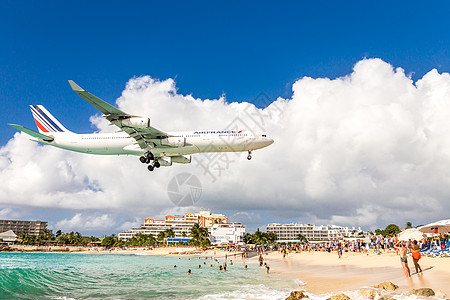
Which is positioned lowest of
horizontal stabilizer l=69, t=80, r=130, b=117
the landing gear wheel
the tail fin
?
the landing gear wheel

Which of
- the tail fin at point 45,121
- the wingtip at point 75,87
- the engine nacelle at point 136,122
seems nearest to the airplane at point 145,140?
the engine nacelle at point 136,122

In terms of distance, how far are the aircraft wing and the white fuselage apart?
1515mm

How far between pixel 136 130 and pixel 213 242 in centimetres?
14079

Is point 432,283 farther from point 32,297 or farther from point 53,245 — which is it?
point 53,245

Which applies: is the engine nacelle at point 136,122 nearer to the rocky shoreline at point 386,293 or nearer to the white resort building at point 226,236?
the rocky shoreline at point 386,293

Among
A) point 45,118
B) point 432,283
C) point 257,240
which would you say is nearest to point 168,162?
point 45,118

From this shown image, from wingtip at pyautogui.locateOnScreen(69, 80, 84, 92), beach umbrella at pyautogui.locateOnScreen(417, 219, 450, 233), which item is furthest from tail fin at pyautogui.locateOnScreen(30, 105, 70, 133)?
beach umbrella at pyautogui.locateOnScreen(417, 219, 450, 233)

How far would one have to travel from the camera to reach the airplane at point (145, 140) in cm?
3184

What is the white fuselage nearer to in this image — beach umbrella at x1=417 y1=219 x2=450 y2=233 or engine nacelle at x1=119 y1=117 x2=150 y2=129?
engine nacelle at x1=119 y1=117 x2=150 y2=129

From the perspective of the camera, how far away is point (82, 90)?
1046 inches

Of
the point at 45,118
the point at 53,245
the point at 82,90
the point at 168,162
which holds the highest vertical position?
the point at 45,118

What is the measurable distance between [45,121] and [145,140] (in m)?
18.7

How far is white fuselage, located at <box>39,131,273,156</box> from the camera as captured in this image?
34.1 m

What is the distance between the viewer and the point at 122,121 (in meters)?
31.7
